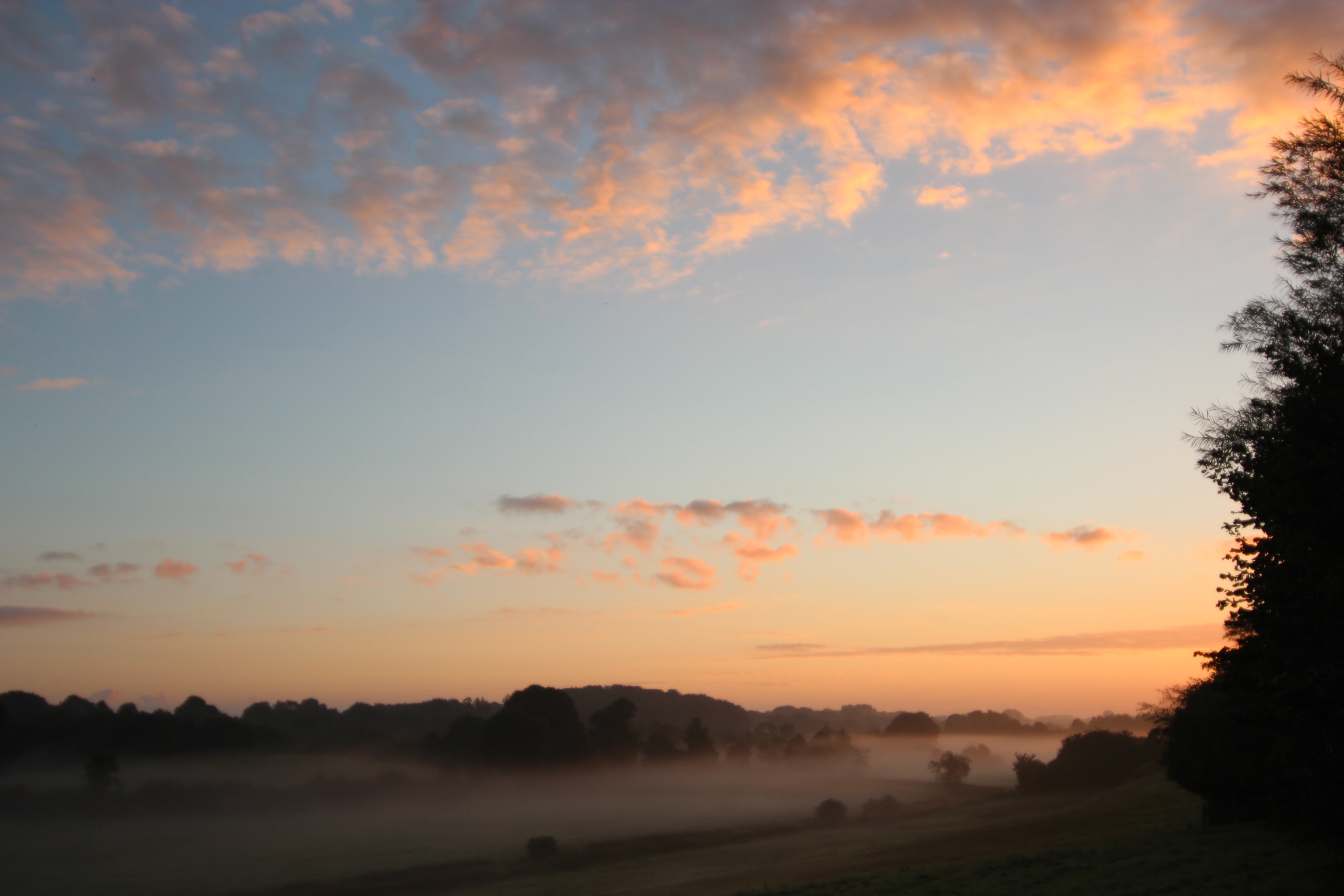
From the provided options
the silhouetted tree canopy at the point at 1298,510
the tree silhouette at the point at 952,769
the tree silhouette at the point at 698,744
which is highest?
the silhouetted tree canopy at the point at 1298,510

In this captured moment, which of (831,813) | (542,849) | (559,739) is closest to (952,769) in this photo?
(831,813)

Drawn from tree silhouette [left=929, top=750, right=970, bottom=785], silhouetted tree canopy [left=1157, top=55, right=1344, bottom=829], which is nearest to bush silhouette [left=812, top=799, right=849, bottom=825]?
tree silhouette [left=929, top=750, right=970, bottom=785]

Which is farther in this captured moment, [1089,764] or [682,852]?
[1089,764]

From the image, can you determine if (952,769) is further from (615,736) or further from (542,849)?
(542,849)

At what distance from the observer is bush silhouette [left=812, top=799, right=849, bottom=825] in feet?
290

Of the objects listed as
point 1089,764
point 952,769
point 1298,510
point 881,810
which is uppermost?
point 1298,510

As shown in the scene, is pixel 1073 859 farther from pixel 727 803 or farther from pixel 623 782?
pixel 623 782

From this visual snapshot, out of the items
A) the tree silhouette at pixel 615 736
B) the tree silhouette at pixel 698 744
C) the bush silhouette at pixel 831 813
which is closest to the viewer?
the bush silhouette at pixel 831 813

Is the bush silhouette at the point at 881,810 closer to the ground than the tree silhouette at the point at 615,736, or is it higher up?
closer to the ground

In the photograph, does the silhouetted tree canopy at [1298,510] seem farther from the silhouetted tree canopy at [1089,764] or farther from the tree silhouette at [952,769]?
the tree silhouette at [952,769]

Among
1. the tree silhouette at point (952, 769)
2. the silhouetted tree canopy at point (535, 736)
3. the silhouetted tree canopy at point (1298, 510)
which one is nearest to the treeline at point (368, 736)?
the silhouetted tree canopy at point (535, 736)

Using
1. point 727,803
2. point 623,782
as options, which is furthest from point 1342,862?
point 623,782

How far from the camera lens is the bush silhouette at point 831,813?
88312mm

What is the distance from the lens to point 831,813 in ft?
298
